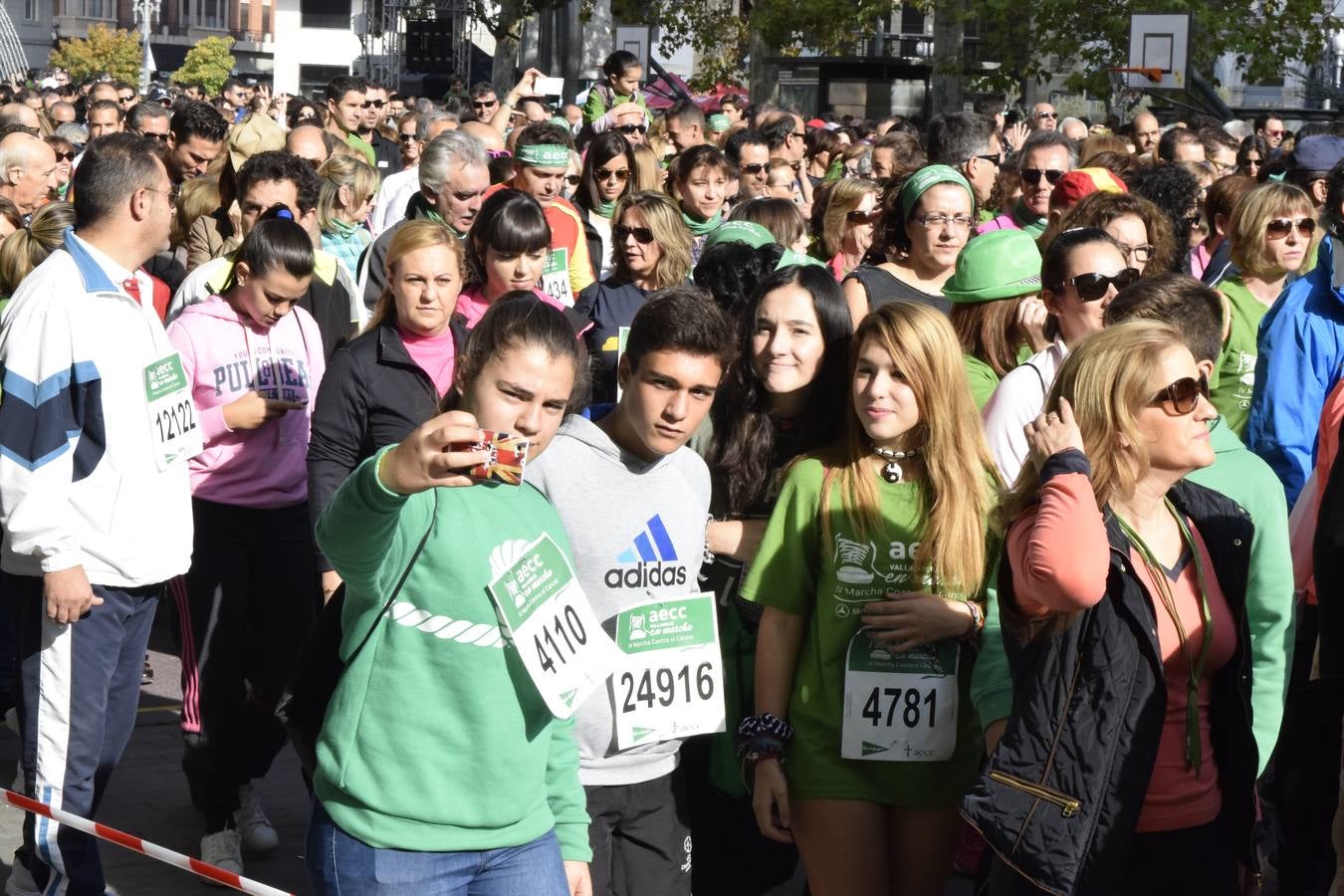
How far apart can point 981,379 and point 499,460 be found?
2658 mm

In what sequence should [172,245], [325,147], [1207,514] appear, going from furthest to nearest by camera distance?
1. [325,147]
2. [172,245]
3. [1207,514]

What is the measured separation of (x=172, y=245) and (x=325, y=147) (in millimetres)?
3254

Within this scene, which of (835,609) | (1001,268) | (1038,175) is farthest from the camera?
(1038,175)

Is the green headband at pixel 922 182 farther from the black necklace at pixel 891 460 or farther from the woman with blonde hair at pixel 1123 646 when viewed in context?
the woman with blonde hair at pixel 1123 646

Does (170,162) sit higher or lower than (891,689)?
higher

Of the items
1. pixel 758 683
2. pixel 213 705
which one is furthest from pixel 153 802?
pixel 758 683

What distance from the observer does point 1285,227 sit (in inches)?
252

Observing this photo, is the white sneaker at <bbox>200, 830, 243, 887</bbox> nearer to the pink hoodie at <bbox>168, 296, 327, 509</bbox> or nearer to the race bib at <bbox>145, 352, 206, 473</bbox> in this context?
the pink hoodie at <bbox>168, 296, 327, 509</bbox>

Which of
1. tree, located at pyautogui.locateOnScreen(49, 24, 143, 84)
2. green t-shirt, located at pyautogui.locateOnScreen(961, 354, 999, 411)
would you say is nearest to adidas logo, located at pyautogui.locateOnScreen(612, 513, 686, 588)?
green t-shirt, located at pyautogui.locateOnScreen(961, 354, 999, 411)

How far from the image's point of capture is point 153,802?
5.89m

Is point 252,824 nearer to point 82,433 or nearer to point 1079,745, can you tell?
point 82,433

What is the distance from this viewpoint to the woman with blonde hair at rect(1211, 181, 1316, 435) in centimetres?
628

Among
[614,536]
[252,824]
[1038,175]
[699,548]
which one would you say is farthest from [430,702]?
[1038,175]

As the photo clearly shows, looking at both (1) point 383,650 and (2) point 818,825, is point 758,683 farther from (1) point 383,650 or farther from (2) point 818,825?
(1) point 383,650
